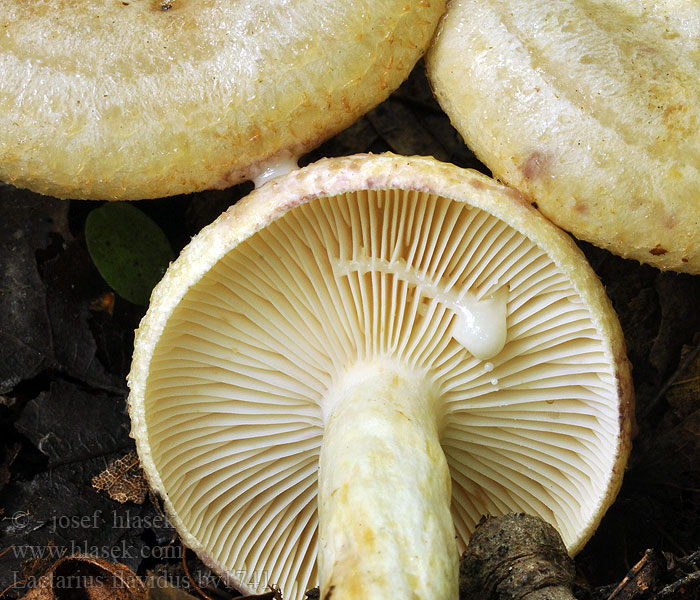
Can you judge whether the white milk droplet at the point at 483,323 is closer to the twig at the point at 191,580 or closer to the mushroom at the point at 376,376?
the mushroom at the point at 376,376

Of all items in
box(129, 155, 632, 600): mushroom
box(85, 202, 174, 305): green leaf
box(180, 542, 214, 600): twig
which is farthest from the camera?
box(85, 202, 174, 305): green leaf

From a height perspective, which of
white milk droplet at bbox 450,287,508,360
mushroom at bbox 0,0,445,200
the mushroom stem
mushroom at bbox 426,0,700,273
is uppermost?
mushroom at bbox 0,0,445,200

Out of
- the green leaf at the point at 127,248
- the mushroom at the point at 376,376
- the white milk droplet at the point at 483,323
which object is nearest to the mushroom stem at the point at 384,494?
the mushroom at the point at 376,376

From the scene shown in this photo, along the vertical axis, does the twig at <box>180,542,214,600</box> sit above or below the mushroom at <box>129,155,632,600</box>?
below

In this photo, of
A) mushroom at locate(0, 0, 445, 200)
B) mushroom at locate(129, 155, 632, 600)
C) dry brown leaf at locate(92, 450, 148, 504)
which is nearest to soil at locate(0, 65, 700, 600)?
dry brown leaf at locate(92, 450, 148, 504)

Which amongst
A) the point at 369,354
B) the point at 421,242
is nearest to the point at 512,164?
the point at 421,242

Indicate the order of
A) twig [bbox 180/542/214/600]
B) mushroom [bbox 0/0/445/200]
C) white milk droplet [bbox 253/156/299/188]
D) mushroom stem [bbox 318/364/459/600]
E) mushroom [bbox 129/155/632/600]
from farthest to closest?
1. twig [bbox 180/542/214/600]
2. white milk droplet [bbox 253/156/299/188]
3. mushroom [bbox 0/0/445/200]
4. mushroom [bbox 129/155/632/600]
5. mushroom stem [bbox 318/364/459/600]

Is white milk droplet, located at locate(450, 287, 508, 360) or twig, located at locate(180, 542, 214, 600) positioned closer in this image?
white milk droplet, located at locate(450, 287, 508, 360)

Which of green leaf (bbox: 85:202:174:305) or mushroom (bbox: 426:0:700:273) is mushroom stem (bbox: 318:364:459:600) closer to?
mushroom (bbox: 426:0:700:273)
